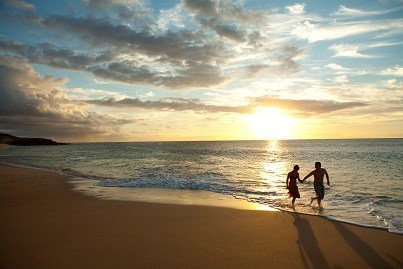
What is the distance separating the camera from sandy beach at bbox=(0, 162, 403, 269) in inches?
238

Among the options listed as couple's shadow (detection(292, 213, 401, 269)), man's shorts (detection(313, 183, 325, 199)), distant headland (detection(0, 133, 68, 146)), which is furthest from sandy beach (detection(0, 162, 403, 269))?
distant headland (detection(0, 133, 68, 146))

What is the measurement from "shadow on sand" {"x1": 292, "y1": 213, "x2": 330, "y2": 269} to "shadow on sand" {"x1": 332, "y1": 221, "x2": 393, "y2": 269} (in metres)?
0.84

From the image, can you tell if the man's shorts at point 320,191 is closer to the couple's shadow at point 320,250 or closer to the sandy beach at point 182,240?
the sandy beach at point 182,240

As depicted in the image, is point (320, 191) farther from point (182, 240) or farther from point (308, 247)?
point (182, 240)

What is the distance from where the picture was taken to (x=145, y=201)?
12609mm

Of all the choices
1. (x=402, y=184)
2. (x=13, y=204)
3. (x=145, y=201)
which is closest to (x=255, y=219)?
(x=145, y=201)

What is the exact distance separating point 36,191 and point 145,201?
6584 mm

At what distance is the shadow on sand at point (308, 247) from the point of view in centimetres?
600

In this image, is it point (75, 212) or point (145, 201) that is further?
point (145, 201)

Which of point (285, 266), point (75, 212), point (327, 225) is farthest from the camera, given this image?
point (75, 212)

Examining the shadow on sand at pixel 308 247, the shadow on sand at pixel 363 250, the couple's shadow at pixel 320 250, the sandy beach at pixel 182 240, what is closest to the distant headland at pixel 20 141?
the sandy beach at pixel 182 240

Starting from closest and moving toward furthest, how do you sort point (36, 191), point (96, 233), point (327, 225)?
point (96, 233), point (327, 225), point (36, 191)

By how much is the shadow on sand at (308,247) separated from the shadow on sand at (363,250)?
0.84m

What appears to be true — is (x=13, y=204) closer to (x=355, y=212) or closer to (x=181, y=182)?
(x=181, y=182)
